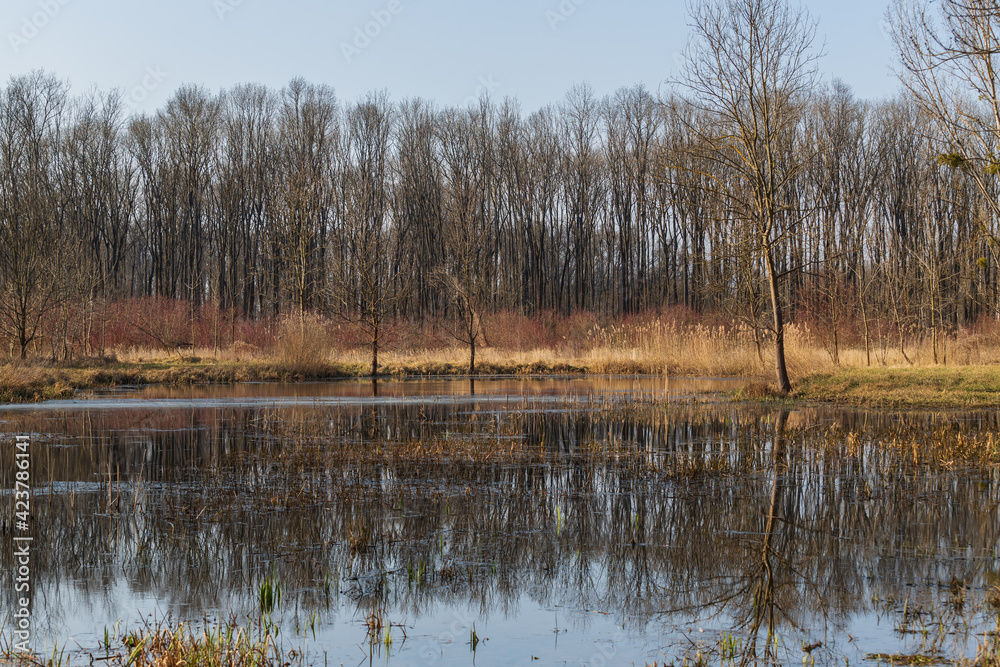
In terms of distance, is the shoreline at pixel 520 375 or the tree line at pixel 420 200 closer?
the shoreline at pixel 520 375

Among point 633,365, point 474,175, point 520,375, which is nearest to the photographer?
point 633,365

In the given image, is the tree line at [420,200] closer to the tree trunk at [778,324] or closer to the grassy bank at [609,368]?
the grassy bank at [609,368]

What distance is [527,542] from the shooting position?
6.56 m

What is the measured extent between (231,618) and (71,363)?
25.8 metres

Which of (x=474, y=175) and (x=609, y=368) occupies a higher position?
(x=474, y=175)

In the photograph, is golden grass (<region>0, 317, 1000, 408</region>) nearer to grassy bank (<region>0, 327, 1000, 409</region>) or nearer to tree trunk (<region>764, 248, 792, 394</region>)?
grassy bank (<region>0, 327, 1000, 409</region>)

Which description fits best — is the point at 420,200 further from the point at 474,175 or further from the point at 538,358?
the point at 538,358

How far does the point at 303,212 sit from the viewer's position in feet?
138

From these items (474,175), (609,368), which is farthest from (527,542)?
(474,175)

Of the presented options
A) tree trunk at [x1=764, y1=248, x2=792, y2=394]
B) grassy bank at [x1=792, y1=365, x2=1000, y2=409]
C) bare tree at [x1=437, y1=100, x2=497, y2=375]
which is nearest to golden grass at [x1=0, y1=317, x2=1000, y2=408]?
grassy bank at [x1=792, y1=365, x2=1000, y2=409]

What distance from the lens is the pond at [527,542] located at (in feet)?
15.5

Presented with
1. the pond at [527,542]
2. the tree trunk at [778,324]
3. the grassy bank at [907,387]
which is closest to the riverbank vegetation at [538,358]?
the grassy bank at [907,387]

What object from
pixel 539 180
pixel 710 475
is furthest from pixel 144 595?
pixel 539 180

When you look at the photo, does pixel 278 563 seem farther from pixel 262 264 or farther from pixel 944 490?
pixel 262 264
